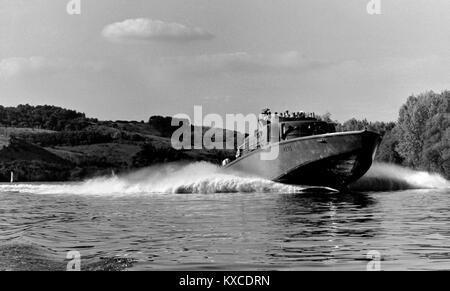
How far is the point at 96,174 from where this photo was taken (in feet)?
447

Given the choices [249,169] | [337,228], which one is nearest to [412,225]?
[337,228]

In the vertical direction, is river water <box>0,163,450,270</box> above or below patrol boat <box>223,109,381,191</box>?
below

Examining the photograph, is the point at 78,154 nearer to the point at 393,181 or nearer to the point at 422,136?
the point at 422,136

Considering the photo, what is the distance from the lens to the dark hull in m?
38.7

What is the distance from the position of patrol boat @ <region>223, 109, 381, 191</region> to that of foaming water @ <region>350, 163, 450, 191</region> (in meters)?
8.63

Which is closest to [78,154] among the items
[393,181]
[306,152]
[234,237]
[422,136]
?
[422,136]

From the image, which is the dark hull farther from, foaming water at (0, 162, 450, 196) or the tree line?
the tree line

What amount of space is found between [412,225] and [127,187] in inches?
1416

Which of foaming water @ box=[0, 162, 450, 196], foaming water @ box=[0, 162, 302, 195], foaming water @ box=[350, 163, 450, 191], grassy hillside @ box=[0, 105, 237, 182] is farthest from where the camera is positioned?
grassy hillside @ box=[0, 105, 237, 182]

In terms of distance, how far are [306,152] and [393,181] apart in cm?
1664

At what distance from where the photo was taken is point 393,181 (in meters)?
53.4

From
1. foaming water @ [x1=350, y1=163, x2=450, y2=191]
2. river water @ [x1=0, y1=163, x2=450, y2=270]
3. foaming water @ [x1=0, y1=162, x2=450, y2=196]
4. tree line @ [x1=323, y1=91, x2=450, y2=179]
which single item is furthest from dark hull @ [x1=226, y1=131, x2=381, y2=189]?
tree line @ [x1=323, y1=91, x2=450, y2=179]
